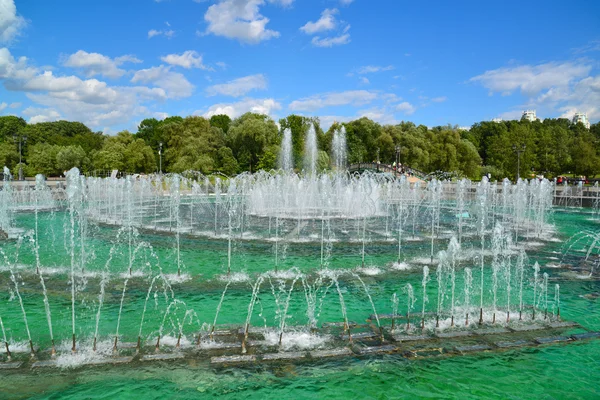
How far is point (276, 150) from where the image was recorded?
51031 millimetres

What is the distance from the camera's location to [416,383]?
577 cm

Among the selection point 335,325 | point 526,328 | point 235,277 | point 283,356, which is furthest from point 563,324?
point 235,277

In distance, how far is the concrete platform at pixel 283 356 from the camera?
6367 mm

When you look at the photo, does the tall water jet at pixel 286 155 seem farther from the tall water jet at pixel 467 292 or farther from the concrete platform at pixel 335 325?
the concrete platform at pixel 335 325

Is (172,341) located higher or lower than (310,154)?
lower

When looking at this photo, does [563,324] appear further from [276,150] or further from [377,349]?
[276,150]

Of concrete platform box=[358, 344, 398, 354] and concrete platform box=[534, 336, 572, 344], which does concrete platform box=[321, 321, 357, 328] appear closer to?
concrete platform box=[358, 344, 398, 354]

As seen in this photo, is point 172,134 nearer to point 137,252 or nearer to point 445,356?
point 137,252

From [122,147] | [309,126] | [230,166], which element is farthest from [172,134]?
[309,126]

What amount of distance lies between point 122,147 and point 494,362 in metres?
58.4

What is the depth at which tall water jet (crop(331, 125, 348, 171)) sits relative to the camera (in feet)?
206

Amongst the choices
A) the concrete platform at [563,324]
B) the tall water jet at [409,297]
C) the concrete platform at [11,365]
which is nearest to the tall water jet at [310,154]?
the tall water jet at [409,297]

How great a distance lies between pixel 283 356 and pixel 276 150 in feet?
149

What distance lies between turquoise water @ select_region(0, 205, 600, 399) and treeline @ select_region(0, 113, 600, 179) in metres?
37.7
